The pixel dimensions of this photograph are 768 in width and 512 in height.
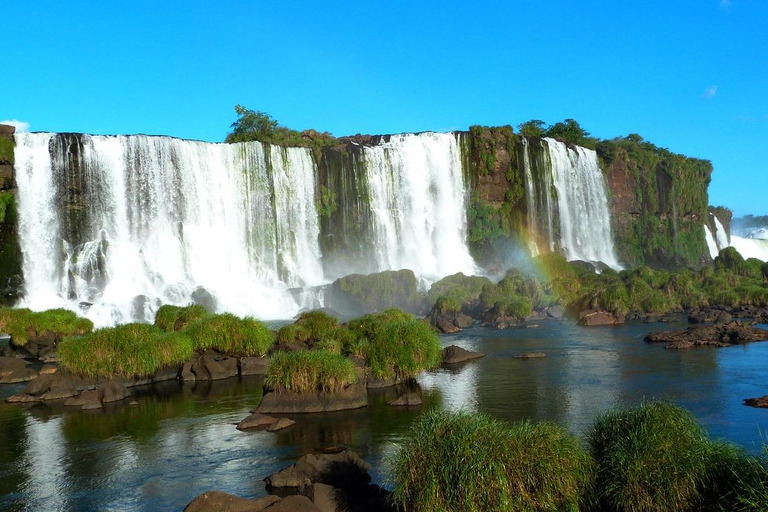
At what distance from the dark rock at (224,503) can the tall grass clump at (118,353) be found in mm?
14131

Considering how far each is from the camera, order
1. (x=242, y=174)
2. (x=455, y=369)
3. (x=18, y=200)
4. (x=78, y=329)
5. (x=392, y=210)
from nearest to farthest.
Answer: (x=455, y=369), (x=78, y=329), (x=18, y=200), (x=242, y=174), (x=392, y=210)

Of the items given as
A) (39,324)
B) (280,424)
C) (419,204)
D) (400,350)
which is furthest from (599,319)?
(39,324)

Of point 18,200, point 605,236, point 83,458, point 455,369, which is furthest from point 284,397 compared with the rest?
point 605,236

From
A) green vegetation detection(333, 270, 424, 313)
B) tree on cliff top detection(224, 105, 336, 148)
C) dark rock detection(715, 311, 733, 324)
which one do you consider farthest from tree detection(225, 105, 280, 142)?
dark rock detection(715, 311, 733, 324)

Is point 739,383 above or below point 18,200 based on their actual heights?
below

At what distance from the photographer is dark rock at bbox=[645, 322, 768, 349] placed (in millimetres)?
31859

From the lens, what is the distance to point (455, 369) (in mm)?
27203

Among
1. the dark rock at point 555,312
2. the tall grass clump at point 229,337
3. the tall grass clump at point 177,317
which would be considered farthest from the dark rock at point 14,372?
the dark rock at point 555,312

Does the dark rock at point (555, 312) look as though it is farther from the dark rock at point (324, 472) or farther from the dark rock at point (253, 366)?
the dark rock at point (324, 472)

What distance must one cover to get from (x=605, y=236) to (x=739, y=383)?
61640 mm

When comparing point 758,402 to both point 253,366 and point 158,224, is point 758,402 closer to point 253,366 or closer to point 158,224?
point 253,366

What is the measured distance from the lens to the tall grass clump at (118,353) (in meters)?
24.3

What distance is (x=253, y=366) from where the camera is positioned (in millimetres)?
26594

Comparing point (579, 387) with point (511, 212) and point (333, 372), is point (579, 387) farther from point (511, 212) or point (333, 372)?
point (511, 212)
